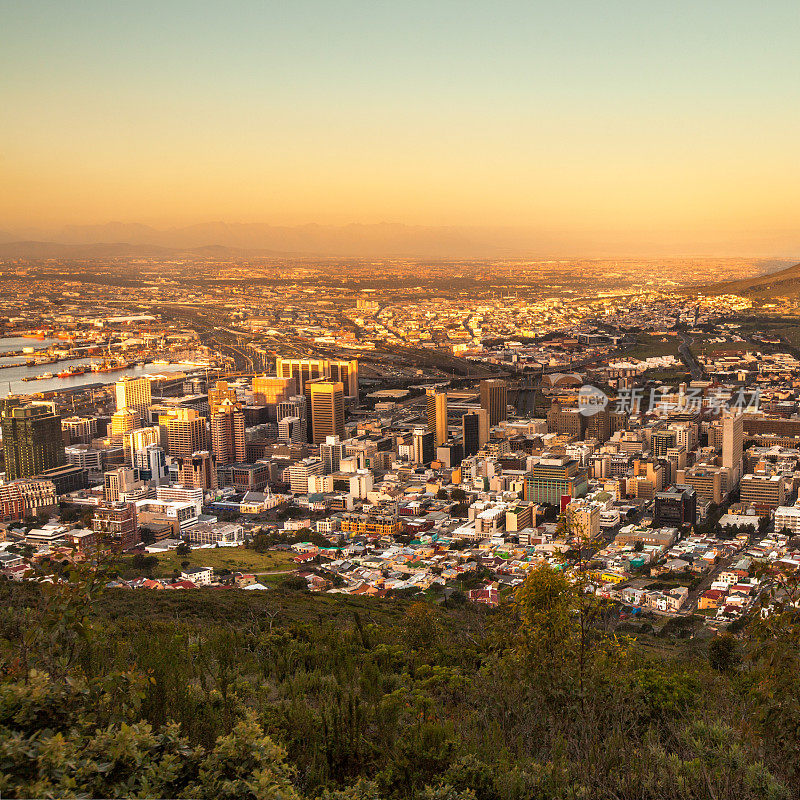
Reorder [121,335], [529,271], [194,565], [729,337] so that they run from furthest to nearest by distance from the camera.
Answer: [529,271]
[729,337]
[121,335]
[194,565]

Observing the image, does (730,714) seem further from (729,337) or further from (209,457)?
(729,337)

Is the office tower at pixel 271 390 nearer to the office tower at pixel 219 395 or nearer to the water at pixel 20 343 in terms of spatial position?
the office tower at pixel 219 395

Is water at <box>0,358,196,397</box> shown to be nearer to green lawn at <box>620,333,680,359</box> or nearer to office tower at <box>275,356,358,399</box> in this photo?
office tower at <box>275,356,358,399</box>

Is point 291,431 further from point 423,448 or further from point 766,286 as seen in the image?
point 766,286

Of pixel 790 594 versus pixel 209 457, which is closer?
pixel 790 594

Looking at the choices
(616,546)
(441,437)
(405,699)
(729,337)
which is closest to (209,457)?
(441,437)

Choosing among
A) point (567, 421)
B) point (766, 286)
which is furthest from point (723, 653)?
point (766, 286)

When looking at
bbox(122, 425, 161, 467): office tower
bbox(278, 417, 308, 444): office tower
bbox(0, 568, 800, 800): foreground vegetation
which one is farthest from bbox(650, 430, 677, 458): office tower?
bbox(0, 568, 800, 800): foreground vegetation
